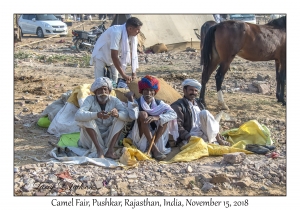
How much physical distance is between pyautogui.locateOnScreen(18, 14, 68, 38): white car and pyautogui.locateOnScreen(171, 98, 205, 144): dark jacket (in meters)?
16.8

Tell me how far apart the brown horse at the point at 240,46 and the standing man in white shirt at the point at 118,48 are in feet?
7.70

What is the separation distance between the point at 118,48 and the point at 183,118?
4.79 ft

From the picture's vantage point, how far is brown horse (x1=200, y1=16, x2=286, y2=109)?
344 inches

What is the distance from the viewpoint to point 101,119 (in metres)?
5.91

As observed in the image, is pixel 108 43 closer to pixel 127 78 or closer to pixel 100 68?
pixel 100 68

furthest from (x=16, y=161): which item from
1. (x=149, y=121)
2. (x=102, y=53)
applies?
(x=102, y=53)

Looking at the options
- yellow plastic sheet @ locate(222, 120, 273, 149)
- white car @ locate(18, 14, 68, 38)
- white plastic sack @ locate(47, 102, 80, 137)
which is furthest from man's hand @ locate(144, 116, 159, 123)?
white car @ locate(18, 14, 68, 38)

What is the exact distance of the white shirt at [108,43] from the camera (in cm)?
665

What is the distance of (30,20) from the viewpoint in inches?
871

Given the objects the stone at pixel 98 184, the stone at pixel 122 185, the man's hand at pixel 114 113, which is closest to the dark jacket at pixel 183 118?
the man's hand at pixel 114 113

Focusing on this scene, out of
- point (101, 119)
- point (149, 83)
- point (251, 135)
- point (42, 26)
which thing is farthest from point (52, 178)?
point (42, 26)

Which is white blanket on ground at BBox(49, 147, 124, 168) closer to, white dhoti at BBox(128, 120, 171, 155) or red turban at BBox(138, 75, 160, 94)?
white dhoti at BBox(128, 120, 171, 155)

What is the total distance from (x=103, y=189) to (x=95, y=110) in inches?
47.0

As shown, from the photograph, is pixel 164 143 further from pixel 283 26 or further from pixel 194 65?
pixel 194 65
